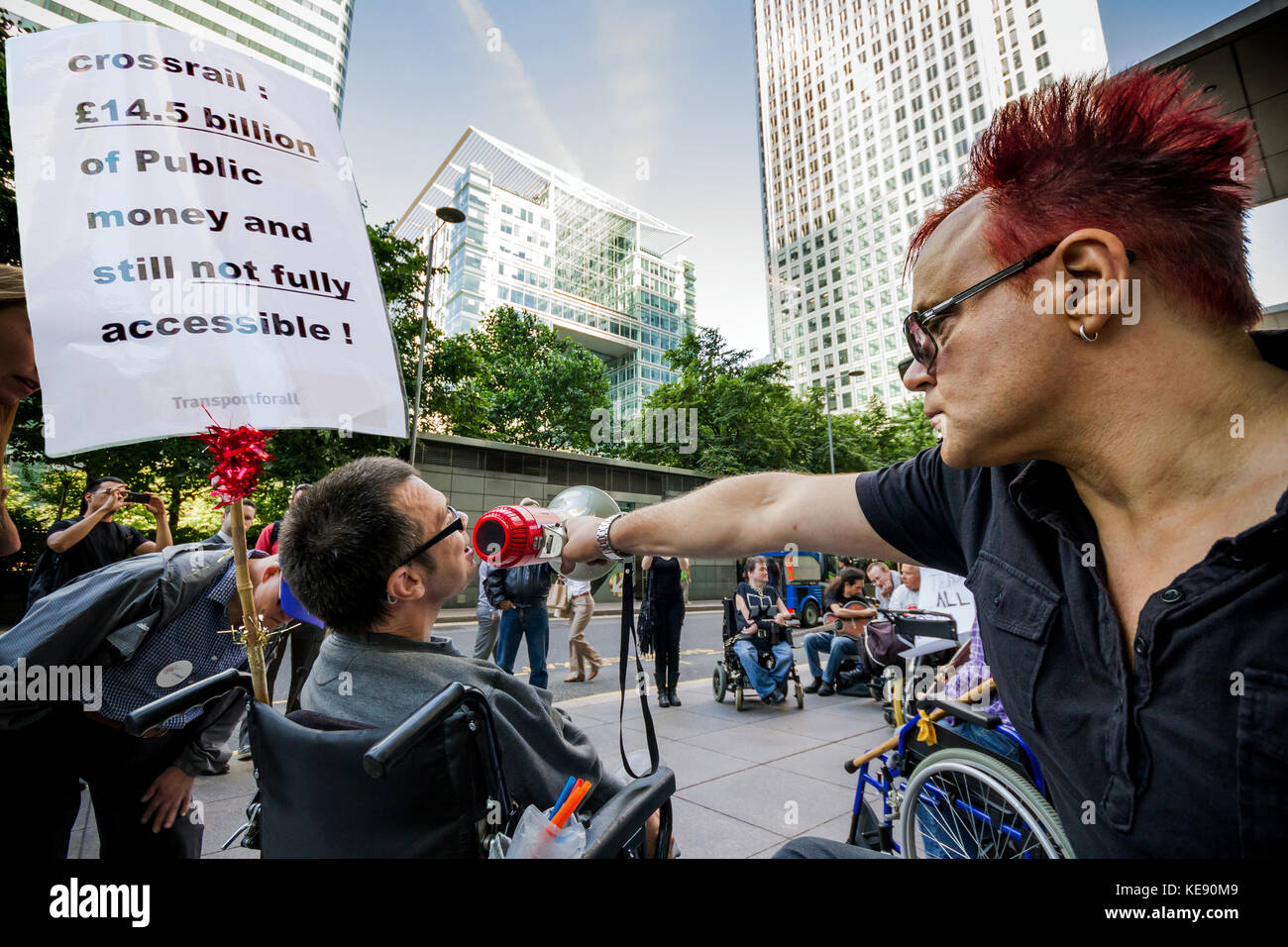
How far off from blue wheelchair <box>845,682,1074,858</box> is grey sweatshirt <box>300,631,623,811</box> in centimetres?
157

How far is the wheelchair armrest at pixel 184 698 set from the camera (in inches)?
58.5

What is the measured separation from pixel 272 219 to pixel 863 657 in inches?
289

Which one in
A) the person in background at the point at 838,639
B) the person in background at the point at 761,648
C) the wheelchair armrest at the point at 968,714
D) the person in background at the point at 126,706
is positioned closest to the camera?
the person in background at the point at 126,706

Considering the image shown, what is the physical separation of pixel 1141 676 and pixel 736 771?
424 centimetres

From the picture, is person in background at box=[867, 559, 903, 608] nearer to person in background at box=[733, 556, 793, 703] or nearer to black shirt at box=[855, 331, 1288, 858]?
person in background at box=[733, 556, 793, 703]

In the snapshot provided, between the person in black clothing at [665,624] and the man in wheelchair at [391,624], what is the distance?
206 inches

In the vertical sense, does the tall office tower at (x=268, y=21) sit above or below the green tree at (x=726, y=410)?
above

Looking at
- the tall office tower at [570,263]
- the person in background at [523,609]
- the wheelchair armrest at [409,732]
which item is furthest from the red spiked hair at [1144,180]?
the tall office tower at [570,263]

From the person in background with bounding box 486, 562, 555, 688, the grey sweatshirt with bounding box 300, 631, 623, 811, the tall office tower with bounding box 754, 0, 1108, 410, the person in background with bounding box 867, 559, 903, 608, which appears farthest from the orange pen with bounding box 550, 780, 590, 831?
the tall office tower with bounding box 754, 0, 1108, 410

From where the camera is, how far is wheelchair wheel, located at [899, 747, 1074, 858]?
7.15 feet

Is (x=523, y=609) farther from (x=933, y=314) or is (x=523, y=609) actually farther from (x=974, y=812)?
(x=933, y=314)

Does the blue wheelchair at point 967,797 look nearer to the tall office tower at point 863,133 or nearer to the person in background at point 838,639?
the person in background at point 838,639

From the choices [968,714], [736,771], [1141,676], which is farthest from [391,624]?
[736,771]
